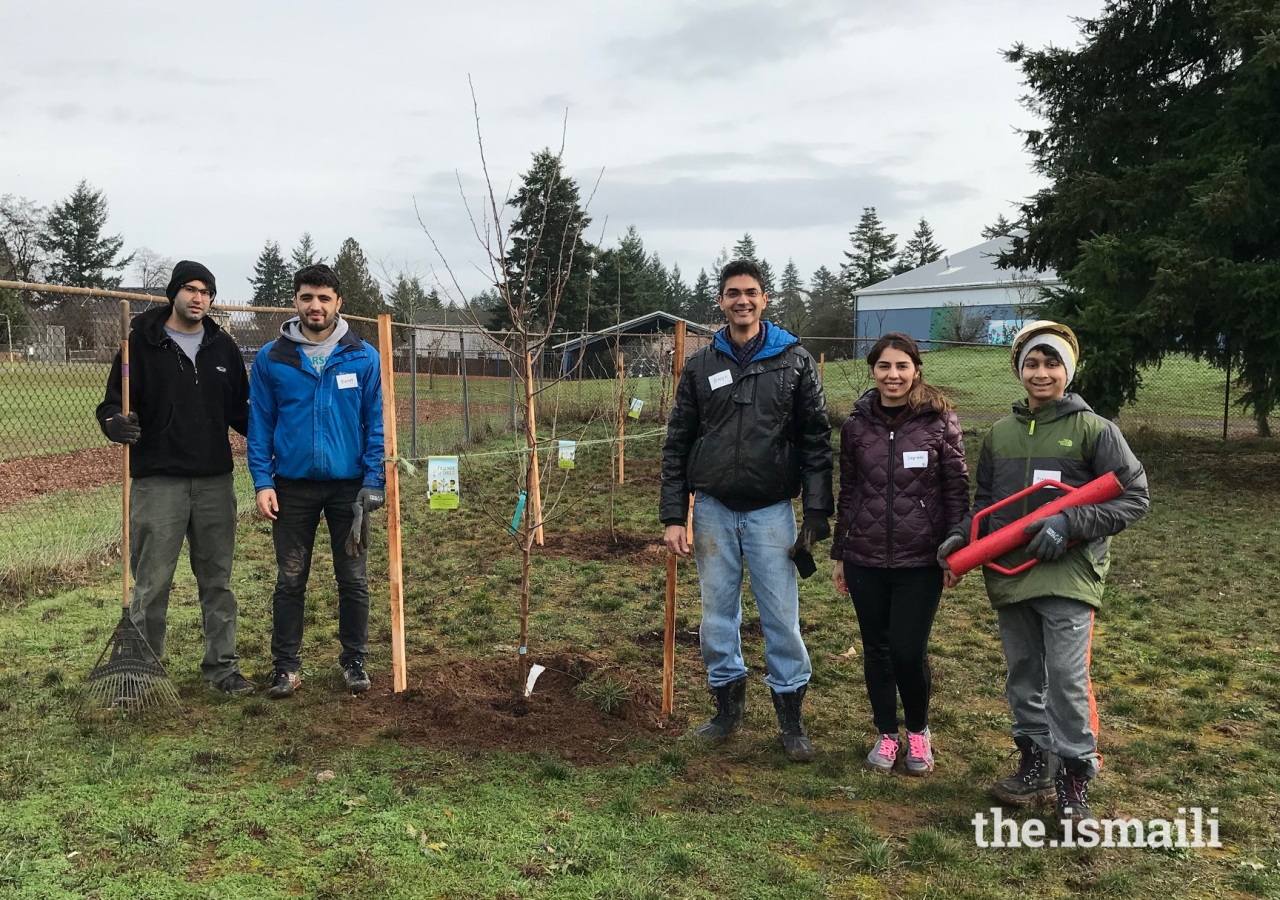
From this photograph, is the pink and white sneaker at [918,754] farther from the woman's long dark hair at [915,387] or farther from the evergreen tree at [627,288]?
the evergreen tree at [627,288]

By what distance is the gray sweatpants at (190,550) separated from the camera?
4.02 metres

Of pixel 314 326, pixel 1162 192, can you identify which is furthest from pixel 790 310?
pixel 314 326

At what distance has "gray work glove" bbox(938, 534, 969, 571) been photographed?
308cm

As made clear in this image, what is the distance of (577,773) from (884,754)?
4.00 feet

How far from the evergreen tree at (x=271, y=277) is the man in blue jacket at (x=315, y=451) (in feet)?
209

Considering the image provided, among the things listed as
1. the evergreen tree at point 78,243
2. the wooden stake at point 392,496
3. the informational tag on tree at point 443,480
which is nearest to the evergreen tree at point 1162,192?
the informational tag on tree at point 443,480

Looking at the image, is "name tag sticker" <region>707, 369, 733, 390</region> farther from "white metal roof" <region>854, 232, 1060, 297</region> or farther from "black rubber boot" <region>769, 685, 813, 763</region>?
"white metal roof" <region>854, 232, 1060, 297</region>

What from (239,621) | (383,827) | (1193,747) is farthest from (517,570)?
(1193,747)

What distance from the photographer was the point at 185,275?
3.98m

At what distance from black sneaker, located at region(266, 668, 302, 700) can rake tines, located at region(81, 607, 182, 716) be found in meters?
0.39

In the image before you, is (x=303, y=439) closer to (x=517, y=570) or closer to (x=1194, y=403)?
(x=517, y=570)

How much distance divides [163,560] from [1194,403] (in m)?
22.6

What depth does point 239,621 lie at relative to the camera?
208 inches

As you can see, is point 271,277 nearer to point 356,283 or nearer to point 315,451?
point 356,283
